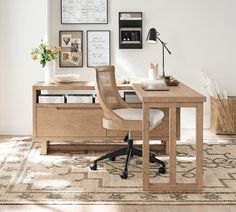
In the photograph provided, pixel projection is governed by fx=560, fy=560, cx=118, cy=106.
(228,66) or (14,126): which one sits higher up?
(228,66)

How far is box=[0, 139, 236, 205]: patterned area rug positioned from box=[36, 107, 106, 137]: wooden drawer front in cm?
24

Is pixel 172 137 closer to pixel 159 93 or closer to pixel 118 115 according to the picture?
pixel 159 93

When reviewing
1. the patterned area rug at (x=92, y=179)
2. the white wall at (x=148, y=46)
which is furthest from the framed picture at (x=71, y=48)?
the patterned area rug at (x=92, y=179)

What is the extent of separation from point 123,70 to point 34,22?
1.22 m

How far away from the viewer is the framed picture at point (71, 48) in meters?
6.75

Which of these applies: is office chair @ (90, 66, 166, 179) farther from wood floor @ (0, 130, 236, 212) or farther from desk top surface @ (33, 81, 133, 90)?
wood floor @ (0, 130, 236, 212)

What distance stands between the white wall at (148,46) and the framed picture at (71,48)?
76mm

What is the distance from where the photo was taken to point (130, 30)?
671cm

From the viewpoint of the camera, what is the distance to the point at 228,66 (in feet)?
22.5

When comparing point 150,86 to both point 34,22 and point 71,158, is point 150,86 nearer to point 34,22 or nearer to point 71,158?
point 71,158

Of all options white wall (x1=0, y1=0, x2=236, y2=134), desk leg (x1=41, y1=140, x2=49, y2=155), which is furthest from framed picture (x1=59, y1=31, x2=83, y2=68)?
desk leg (x1=41, y1=140, x2=49, y2=155)

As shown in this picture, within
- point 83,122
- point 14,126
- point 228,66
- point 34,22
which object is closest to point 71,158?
point 83,122

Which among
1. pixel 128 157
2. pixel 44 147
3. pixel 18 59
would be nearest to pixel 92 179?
pixel 128 157

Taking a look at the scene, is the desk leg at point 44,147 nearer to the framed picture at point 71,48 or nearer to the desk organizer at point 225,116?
the framed picture at point 71,48
